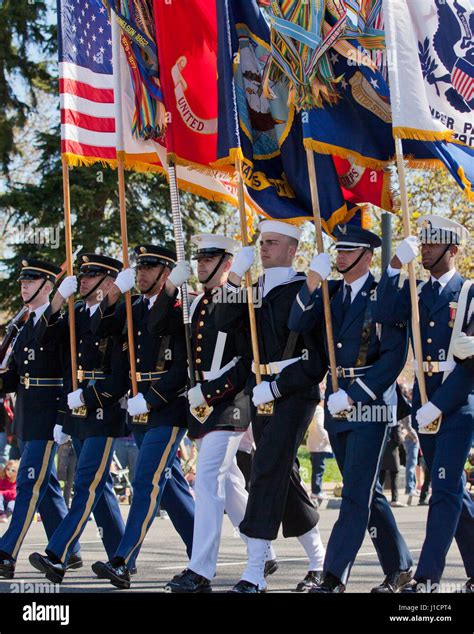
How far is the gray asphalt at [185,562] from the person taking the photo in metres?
8.79

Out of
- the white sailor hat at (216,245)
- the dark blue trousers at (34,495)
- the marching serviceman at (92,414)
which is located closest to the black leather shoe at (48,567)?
the marching serviceman at (92,414)

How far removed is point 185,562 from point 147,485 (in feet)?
6.13

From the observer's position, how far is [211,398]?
27.6ft

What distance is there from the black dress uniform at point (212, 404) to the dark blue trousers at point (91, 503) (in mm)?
922

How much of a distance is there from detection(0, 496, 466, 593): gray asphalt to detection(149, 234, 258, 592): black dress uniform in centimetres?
50

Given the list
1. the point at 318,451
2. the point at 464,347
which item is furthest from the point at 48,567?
the point at 318,451

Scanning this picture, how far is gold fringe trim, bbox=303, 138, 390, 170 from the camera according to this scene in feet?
27.7

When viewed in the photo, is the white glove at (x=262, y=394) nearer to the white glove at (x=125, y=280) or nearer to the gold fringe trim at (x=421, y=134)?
the white glove at (x=125, y=280)

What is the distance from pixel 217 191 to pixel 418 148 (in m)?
1.90

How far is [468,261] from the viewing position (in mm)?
27938

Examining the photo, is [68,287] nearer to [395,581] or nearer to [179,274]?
[179,274]

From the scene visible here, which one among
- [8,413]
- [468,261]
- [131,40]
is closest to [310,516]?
[131,40]

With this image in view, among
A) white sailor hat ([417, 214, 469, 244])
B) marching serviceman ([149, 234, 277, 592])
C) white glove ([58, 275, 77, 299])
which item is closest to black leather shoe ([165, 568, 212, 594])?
marching serviceman ([149, 234, 277, 592])

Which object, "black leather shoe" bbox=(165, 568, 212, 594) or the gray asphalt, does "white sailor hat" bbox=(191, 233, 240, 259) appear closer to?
"black leather shoe" bbox=(165, 568, 212, 594)
